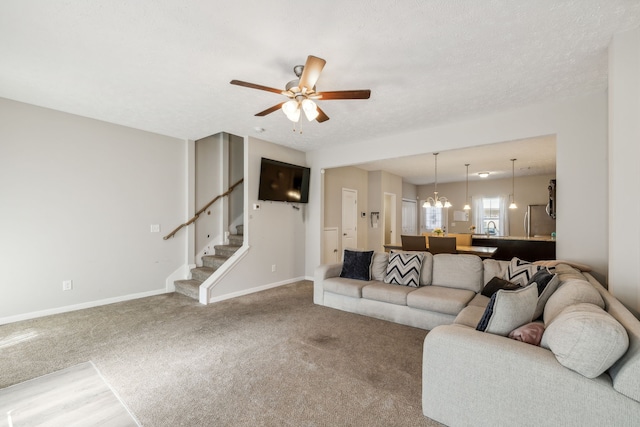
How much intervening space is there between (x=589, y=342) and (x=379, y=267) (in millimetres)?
2790

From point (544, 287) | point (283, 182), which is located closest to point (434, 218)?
point (283, 182)

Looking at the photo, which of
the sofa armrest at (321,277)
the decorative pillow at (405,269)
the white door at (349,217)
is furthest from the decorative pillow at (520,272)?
the white door at (349,217)

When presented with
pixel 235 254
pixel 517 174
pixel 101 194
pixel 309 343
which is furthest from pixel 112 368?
pixel 517 174

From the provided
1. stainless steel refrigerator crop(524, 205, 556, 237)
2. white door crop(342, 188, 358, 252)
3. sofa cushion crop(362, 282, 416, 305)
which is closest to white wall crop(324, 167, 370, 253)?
white door crop(342, 188, 358, 252)

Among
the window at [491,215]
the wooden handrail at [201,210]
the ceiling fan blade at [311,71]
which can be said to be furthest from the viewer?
the window at [491,215]

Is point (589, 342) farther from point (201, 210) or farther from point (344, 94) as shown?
point (201, 210)

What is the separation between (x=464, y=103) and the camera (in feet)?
11.3

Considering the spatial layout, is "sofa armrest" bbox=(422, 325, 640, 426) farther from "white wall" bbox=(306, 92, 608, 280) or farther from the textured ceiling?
"white wall" bbox=(306, 92, 608, 280)

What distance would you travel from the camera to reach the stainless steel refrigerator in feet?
27.9

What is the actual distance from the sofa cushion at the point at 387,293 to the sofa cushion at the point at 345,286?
93mm

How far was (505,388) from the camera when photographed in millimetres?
1515

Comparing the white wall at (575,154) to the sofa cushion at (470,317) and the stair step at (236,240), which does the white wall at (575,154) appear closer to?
the sofa cushion at (470,317)

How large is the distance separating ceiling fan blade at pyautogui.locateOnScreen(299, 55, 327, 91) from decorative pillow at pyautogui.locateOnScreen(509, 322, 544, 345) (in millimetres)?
2212

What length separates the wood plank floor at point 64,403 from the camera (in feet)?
5.93
